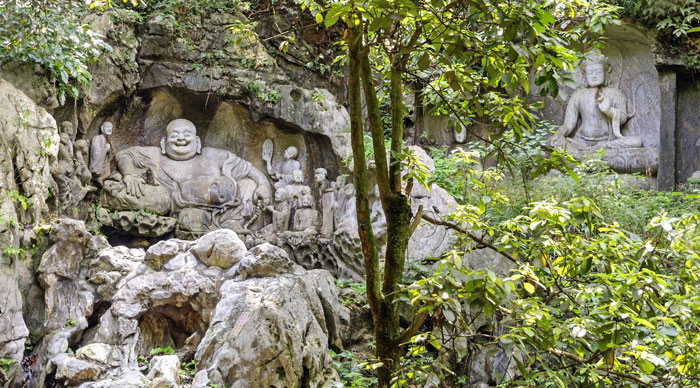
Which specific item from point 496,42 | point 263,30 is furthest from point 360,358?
point 263,30

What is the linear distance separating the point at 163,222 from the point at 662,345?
6.72 m

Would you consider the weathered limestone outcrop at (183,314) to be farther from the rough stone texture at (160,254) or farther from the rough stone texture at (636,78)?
the rough stone texture at (636,78)

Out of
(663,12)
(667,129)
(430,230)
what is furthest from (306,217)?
(663,12)

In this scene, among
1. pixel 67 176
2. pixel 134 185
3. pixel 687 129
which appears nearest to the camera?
pixel 67 176

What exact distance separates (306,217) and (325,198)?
479 millimetres

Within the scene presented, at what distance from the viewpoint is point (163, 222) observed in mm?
8492

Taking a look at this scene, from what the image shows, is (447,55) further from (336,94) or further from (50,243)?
(336,94)

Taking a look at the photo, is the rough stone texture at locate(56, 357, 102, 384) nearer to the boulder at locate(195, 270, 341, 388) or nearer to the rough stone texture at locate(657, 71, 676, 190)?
the boulder at locate(195, 270, 341, 388)

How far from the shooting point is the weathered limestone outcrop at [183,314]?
5203 millimetres

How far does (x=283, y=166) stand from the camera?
9.96 m

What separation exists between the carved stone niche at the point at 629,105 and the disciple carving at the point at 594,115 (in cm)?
2

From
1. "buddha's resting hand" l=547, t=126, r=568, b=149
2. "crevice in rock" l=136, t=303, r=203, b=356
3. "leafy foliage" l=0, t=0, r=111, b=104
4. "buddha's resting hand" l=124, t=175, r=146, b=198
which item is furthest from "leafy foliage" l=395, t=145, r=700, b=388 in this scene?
"buddha's resting hand" l=547, t=126, r=568, b=149

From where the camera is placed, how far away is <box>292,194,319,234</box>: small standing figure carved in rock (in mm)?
9183

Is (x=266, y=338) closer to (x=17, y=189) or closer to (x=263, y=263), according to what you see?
(x=263, y=263)
